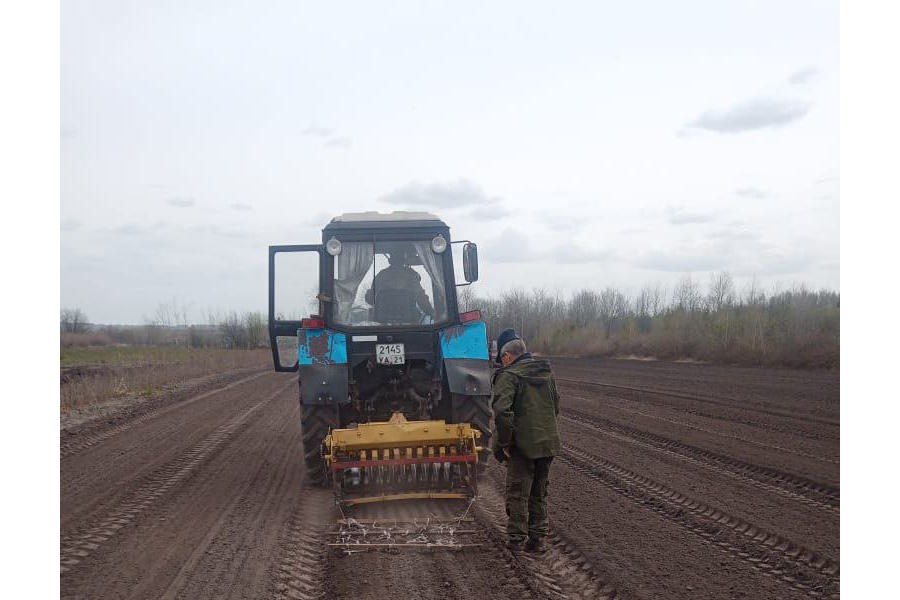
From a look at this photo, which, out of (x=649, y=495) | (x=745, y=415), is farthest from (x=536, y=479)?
(x=745, y=415)

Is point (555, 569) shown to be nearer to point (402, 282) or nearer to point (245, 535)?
point (245, 535)

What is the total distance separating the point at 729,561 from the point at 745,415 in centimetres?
885

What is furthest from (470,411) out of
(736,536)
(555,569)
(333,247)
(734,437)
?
(734,437)

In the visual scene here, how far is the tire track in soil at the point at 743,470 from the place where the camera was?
7285 millimetres

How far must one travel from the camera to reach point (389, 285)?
8266 mm

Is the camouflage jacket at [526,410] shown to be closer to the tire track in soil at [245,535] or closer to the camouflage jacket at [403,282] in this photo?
the tire track in soil at [245,535]

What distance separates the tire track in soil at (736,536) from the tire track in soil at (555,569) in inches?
41.8

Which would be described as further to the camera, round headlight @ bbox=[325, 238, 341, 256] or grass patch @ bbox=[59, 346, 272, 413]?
grass patch @ bbox=[59, 346, 272, 413]

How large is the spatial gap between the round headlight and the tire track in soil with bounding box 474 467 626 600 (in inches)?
116

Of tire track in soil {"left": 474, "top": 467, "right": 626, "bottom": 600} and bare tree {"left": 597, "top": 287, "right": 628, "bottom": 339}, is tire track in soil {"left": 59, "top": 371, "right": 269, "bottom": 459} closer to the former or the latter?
tire track in soil {"left": 474, "top": 467, "right": 626, "bottom": 600}

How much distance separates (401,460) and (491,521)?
2.93ft

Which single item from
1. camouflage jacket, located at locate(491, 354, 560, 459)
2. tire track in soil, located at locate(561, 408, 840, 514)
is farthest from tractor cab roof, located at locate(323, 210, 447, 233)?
tire track in soil, located at locate(561, 408, 840, 514)

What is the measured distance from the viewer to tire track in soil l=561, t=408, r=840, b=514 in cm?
729

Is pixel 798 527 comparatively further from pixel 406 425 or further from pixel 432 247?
pixel 432 247
